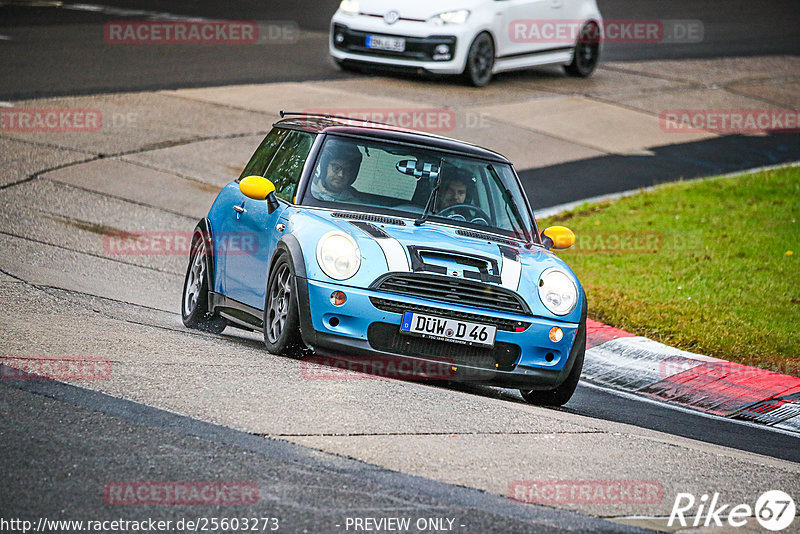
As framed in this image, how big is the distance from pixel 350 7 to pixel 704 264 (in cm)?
901

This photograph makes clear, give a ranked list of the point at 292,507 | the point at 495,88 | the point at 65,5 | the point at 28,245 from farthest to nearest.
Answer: the point at 65,5
the point at 495,88
the point at 28,245
the point at 292,507

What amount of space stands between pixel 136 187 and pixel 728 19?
72.5 ft

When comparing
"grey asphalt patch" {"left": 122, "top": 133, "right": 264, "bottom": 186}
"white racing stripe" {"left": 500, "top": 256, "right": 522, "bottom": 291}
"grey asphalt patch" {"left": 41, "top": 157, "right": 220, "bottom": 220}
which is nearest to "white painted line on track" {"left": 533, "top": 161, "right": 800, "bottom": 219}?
"grey asphalt patch" {"left": 122, "top": 133, "right": 264, "bottom": 186}

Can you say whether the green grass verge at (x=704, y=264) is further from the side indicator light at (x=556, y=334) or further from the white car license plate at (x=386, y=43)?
the white car license plate at (x=386, y=43)

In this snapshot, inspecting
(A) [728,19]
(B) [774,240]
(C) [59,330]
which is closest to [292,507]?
(C) [59,330]

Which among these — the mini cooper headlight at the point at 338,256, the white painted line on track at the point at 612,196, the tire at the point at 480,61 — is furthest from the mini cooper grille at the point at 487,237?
the tire at the point at 480,61

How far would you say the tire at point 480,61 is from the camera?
18.5 metres

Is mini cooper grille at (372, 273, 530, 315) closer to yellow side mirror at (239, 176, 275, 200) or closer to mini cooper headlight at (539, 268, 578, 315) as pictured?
mini cooper headlight at (539, 268, 578, 315)

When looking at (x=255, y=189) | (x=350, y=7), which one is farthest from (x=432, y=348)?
(x=350, y=7)

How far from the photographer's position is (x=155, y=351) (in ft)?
21.2

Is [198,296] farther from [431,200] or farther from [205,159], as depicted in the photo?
[205,159]

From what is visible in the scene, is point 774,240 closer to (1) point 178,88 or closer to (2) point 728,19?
(1) point 178,88

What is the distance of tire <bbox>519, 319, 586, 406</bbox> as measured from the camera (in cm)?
689

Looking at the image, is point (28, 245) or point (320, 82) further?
point (320, 82)
